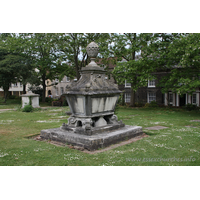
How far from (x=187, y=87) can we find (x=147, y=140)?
1069cm

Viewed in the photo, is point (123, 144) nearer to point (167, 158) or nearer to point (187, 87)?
point (167, 158)

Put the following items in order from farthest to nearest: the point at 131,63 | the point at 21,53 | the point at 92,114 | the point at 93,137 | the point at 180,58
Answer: the point at 21,53 < the point at 131,63 < the point at 180,58 < the point at 92,114 < the point at 93,137

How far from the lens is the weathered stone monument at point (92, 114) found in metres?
8.31

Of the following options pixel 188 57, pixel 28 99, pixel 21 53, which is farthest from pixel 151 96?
pixel 21 53

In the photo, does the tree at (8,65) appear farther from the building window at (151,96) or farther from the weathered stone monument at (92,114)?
the weathered stone monument at (92,114)

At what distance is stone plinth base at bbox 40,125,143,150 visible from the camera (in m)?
7.61

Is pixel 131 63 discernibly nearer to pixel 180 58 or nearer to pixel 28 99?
pixel 180 58

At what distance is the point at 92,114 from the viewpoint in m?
8.88

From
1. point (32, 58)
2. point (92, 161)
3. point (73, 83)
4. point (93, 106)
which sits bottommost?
point (92, 161)

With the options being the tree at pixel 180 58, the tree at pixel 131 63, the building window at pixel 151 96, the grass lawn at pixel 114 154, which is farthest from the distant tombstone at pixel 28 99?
the building window at pixel 151 96

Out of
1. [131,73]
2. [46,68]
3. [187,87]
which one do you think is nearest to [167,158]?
[187,87]

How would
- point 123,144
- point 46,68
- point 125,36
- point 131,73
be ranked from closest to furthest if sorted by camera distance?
point 123,144 < point 131,73 < point 125,36 < point 46,68

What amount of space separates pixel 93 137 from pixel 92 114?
127 cm

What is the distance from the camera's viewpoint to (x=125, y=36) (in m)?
23.6
